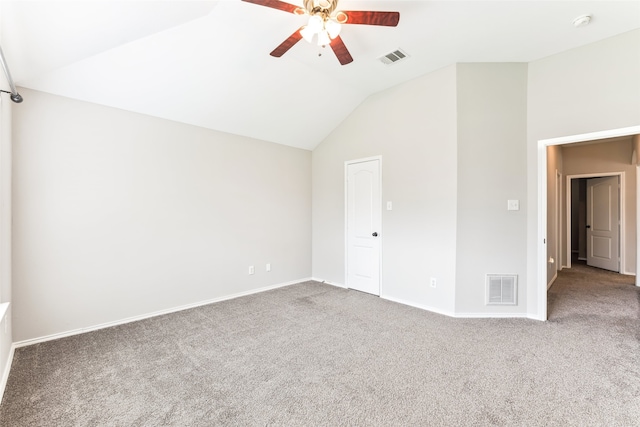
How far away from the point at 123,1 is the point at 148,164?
6.13 feet

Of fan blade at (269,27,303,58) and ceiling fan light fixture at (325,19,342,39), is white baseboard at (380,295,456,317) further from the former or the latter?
fan blade at (269,27,303,58)

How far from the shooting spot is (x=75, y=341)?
2805mm

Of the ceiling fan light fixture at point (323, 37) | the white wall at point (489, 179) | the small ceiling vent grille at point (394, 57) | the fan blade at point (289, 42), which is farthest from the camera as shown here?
the white wall at point (489, 179)

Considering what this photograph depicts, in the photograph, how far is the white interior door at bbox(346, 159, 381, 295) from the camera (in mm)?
4355

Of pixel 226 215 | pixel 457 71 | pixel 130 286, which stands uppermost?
pixel 457 71

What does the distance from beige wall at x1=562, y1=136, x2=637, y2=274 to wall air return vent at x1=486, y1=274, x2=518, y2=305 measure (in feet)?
13.7

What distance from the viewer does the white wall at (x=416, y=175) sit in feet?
11.6

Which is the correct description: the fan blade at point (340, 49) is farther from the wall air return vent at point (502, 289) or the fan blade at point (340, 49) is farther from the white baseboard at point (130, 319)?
the white baseboard at point (130, 319)

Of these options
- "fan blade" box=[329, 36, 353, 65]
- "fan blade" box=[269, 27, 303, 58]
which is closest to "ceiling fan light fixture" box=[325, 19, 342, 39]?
"fan blade" box=[329, 36, 353, 65]

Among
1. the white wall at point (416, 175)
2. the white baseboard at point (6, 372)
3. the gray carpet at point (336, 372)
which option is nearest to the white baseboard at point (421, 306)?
the white wall at point (416, 175)

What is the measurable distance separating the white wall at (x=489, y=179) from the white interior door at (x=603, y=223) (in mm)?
4400

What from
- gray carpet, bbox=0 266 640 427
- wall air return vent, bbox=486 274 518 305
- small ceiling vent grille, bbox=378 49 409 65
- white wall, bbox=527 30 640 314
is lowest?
gray carpet, bbox=0 266 640 427

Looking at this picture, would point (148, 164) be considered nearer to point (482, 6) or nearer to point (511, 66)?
point (482, 6)

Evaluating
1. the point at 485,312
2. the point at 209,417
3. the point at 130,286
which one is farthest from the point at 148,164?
the point at 485,312
